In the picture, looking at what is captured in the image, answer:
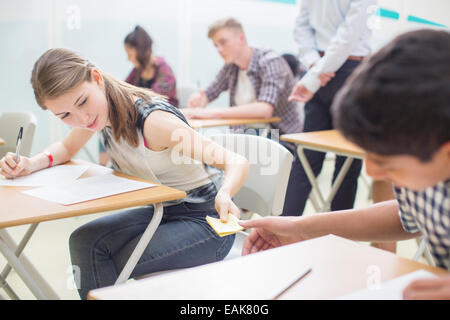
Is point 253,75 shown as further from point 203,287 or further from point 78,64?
point 203,287

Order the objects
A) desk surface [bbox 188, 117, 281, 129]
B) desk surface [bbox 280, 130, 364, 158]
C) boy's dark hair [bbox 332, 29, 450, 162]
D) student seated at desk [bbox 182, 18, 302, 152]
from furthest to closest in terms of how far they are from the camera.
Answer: student seated at desk [bbox 182, 18, 302, 152], desk surface [bbox 188, 117, 281, 129], desk surface [bbox 280, 130, 364, 158], boy's dark hair [bbox 332, 29, 450, 162]

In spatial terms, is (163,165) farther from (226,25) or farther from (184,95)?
(184,95)

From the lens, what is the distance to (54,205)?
48.0 inches

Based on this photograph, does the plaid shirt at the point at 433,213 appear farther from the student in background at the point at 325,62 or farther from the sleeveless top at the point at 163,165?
the student in background at the point at 325,62

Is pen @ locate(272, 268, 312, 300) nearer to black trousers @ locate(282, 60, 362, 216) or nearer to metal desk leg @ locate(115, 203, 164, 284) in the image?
metal desk leg @ locate(115, 203, 164, 284)

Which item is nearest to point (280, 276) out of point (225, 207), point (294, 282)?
point (294, 282)

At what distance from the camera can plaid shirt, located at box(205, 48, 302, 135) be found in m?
3.23

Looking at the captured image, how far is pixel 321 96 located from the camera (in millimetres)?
2555

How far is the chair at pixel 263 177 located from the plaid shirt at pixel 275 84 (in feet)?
4.73

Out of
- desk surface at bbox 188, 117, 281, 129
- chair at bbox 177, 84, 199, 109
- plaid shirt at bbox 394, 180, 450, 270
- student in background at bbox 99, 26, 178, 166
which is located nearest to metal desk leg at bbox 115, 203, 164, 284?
plaid shirt at bbox 394, 180, 450, 270

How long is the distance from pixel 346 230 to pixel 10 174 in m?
1.15

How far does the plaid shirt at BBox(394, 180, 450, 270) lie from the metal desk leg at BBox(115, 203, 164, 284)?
680 mm

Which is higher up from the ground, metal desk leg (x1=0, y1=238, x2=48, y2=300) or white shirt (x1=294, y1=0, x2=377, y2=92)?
white shirt (x1=294, y1=0, x2=377, y2=92)

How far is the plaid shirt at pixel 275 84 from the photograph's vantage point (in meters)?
3.23
